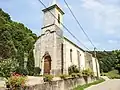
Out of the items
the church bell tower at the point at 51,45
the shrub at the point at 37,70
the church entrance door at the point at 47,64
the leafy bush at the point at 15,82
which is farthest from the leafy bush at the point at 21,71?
the leafy bush at the point at 15,82

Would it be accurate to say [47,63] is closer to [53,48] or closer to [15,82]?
[53,48]

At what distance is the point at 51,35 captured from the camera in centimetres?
3022

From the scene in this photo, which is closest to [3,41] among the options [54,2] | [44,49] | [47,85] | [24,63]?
[24,63]

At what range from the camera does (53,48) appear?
2920cm

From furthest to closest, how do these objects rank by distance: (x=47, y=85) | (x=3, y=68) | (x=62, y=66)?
(x=62, y=66) < (x=3, y=68) < (x=47, y=85)

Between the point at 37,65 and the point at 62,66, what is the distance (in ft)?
17.4

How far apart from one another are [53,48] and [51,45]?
782 millimetres

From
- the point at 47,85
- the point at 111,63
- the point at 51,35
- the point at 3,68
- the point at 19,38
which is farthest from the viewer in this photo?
the point at 111,63

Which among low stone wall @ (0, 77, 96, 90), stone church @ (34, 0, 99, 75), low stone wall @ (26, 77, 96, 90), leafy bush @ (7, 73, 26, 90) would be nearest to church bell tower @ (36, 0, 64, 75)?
stone church @ (34, 0, 99, 75)

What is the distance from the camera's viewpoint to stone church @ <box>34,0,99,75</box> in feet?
92.9

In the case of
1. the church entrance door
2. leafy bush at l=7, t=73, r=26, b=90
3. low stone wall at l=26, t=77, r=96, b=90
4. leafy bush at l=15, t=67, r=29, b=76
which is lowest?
low stone wall at l=26, t=77, r=96, b=90

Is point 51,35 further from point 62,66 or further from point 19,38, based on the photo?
point 19,38

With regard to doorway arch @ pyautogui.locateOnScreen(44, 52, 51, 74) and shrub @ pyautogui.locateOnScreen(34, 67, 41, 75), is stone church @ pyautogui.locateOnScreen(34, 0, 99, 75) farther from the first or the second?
shrub @ pyautogui.locateOnScreen(34, 67, 41, 75)

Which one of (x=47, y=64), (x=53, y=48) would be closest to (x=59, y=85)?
(x=53, y=48)
